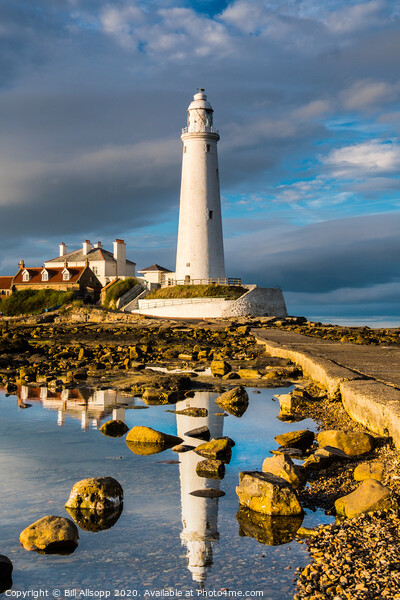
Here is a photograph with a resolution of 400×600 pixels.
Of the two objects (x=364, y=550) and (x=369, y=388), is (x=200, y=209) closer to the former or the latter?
(x=369, y=388)

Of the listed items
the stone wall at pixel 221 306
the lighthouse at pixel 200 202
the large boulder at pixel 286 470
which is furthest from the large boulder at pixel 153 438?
the lighthouse at pixel 200 202

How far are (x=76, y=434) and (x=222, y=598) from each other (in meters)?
4.67

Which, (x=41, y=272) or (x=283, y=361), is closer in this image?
(x=283, y=361)

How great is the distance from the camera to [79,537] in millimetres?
4035

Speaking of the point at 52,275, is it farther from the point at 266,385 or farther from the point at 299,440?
the point at 299,440

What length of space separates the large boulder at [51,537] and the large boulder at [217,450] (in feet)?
7.95

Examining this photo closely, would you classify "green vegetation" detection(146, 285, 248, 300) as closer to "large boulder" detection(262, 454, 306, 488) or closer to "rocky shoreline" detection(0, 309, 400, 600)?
"rocky shoreline" detection(0, 309, 400, 600)

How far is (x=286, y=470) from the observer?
16.4 feet

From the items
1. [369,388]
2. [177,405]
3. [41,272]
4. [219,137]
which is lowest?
[177,405]

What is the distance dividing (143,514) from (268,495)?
1025mm

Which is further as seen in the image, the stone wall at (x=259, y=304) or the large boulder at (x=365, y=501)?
the stone wall at (x=259, y=304)

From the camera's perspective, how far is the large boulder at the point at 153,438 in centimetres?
671

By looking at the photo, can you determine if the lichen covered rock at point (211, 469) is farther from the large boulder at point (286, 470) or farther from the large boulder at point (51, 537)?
the large boulder at point (51, 537)

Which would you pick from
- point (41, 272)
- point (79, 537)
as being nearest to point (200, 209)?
point (41, 272)
